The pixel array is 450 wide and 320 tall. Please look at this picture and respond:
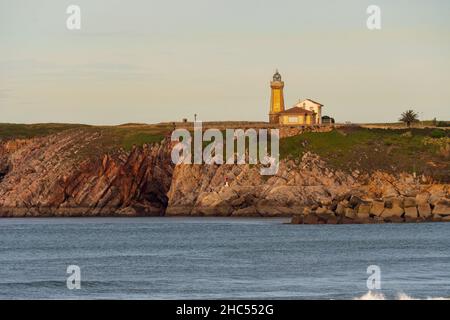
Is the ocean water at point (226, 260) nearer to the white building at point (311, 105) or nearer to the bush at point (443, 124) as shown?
the white building at point (311, 105)

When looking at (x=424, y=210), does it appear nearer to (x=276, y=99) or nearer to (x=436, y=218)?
(x=436, y=218)

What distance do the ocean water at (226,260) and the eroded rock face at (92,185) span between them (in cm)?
2423

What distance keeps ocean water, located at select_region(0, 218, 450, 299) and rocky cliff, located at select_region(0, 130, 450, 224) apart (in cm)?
1438

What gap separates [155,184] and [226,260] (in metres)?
→ 63.8

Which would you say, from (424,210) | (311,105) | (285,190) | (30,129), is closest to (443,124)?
(311,105)

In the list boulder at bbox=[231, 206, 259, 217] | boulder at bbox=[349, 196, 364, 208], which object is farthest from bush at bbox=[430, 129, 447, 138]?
boulder at bbox=[349, 196, 364, 208]

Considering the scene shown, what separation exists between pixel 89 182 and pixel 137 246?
5135cm

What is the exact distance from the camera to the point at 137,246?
66062mm

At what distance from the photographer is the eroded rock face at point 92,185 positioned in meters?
115

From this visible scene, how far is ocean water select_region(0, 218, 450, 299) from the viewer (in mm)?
38344

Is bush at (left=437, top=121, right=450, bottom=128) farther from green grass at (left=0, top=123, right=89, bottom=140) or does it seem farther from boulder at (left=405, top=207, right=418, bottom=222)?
boulder at (left=405, top=207, right=418, bottom=222)
